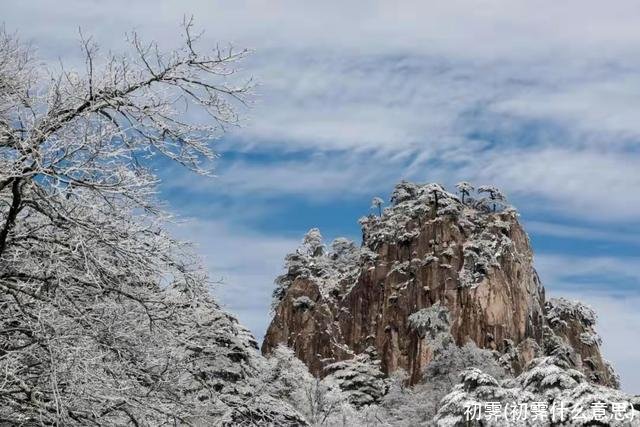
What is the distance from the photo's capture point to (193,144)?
17.9ft

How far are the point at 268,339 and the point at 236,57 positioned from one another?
194 ft

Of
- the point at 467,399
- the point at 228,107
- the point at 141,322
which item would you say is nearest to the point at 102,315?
the point at 141,322

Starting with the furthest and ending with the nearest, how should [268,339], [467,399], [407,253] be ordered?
[268,339], [407,253], [467,399]

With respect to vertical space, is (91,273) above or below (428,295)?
below

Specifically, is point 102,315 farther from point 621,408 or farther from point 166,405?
point 621,408

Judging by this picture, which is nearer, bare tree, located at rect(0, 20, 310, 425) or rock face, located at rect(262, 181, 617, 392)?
bare tree, located at rect(0, 20, 310, 425)

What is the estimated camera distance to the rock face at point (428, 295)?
51.3 metres

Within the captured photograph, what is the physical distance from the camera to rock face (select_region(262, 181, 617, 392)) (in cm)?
5131

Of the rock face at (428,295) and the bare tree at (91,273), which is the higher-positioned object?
the rock face at (428,295)

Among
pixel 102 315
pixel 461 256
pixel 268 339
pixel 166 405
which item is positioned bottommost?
pixel 166 405

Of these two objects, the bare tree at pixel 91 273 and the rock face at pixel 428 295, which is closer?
the bare tree at pixel 91 273

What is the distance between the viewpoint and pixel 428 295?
2117 inches

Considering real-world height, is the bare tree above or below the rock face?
below

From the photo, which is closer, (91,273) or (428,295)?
(91,273)
